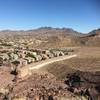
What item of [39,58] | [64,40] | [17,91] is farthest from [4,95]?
[64,40]

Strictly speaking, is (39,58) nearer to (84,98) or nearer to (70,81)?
(70,81)

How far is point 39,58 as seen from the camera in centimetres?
4956

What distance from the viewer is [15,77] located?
31.7 m

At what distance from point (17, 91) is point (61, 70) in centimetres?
1285

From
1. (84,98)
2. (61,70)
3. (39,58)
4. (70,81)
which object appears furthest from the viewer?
(39,58)

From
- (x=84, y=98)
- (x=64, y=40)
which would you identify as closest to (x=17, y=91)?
(x=84, y=98)

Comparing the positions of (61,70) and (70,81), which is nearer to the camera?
(70,81)

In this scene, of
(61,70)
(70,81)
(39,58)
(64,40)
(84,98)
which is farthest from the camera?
(64,40)

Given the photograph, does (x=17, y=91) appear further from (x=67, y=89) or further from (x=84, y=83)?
(x=84, y=83)

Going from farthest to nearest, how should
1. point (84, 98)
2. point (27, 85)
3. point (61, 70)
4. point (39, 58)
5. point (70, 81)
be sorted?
point (39, 58) < point (61, 70) < point (70, 81) < point (27, 85) < point (84, 98)

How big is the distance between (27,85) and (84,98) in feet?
24.2

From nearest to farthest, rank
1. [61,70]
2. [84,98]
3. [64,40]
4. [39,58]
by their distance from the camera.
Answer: [84,98]
[61,70]
[39,58]
[64,40]

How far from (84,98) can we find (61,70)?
13.5m

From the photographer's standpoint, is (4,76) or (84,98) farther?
(4,76)
